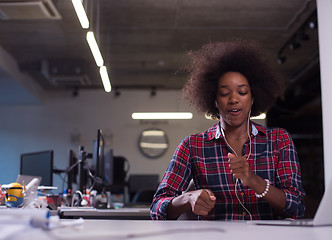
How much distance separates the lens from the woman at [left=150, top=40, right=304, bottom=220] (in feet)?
5.58

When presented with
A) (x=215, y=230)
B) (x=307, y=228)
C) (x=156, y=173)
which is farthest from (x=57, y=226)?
(x=156, y=173)

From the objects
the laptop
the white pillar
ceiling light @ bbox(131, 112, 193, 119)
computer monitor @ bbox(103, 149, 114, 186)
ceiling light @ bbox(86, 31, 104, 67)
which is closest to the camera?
the laptop

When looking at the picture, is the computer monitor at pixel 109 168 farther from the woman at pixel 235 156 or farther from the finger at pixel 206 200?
the finger at pixel 206 200

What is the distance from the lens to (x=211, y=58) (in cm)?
223

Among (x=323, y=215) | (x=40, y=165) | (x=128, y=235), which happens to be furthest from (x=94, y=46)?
(x=128, y=235)

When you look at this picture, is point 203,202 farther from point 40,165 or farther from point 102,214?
point 40,165

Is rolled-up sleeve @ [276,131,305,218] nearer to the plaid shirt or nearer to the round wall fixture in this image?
the plaid shirt

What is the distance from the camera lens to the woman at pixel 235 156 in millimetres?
1702

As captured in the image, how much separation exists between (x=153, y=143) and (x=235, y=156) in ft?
24.8

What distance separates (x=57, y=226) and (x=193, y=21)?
16.9 ft

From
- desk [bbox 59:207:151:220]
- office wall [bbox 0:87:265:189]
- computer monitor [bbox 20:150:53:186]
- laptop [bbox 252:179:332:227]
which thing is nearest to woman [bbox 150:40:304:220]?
laptop [bbox 252:179:332:227]

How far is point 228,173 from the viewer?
1.86 meters

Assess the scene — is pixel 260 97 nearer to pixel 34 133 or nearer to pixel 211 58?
pixel 211 58

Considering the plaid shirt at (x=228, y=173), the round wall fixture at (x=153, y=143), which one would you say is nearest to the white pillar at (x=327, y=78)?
the plaid shirt at (x=228, y=173)
